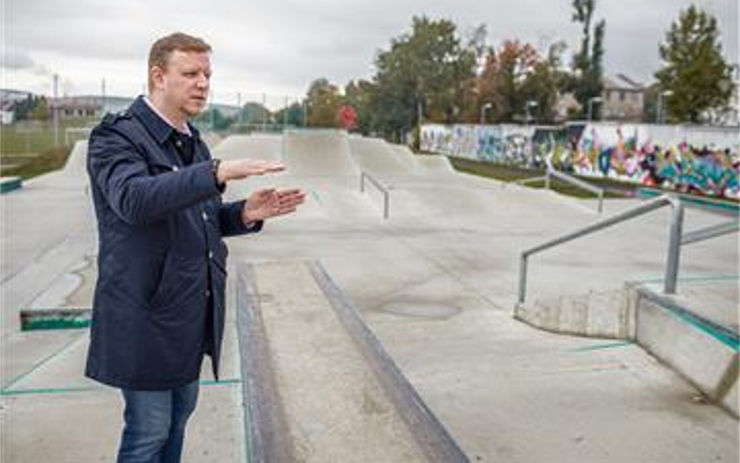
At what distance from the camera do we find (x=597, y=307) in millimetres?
5551

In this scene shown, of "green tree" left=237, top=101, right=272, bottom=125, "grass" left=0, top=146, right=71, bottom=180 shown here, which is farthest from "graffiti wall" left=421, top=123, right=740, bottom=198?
"grass" left=0, top=146, right=71, bottom=180

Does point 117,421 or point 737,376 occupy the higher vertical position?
point 737,376

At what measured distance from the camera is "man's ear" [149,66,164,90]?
6.97 ft

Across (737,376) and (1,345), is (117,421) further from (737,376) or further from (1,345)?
(737,376)

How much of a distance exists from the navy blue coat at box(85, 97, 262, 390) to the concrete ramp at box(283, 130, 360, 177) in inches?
764

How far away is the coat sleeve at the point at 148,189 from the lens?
6.09 ft

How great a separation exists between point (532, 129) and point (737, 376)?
3634 centimetres

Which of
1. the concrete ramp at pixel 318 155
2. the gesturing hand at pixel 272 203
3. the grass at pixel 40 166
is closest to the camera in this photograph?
the gesturing hand at pixel 272 203

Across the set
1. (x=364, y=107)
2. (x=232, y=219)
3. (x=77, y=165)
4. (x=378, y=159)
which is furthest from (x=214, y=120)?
(x=364, y=107)

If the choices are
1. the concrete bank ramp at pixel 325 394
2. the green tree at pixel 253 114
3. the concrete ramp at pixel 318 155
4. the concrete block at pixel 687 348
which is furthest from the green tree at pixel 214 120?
the concrete bank ramp at pixel 325 394

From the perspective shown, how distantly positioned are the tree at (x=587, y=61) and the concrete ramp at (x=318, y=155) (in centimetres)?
4305

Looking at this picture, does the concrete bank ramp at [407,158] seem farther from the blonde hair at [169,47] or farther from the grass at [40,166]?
the blonde hair at [169,47]

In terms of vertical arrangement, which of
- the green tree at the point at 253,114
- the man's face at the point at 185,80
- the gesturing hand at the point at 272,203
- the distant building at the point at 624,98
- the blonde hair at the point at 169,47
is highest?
the distant building at the point at 624,98

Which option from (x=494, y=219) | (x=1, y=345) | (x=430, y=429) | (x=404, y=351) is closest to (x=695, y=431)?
(x=430, y=429)
